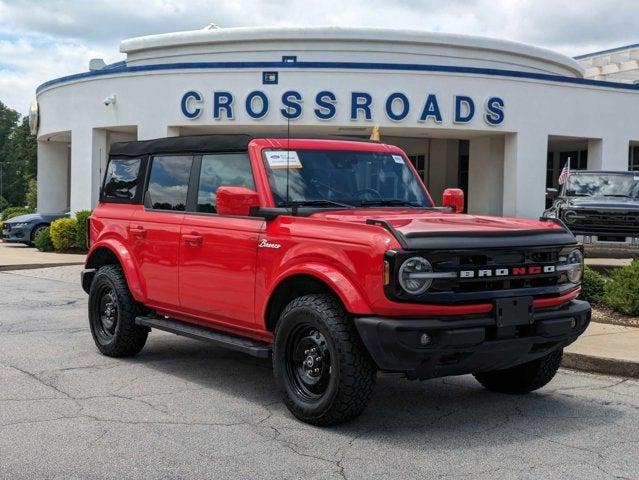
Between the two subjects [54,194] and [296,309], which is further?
[54,194]

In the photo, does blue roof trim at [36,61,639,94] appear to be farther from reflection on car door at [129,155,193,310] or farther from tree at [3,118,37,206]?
→ tree at [3,118,37,206]

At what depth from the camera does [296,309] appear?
209 inches

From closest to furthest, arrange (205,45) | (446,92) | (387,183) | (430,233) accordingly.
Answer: (430,233) → (387,183) → (446,92) → (205,45)

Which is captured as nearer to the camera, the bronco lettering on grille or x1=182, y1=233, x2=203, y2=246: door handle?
the bronco lettering on grille

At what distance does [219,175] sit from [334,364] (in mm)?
2230

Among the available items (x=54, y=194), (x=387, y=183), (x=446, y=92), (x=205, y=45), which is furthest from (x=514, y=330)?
(x=54, y=194)

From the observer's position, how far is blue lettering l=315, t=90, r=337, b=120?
22312 millimetres

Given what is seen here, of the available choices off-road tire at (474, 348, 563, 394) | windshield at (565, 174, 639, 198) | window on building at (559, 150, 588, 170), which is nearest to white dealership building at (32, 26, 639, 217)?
window on building at (559, 150, 588, 170)

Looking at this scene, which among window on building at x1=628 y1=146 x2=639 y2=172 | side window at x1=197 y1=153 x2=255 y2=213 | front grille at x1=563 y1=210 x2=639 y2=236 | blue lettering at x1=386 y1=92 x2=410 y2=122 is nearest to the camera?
side window at x1=197 y1=153 x2=255 y2=213

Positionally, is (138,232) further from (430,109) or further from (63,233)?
(430,109)

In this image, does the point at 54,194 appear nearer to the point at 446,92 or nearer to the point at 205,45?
the point at 205,45

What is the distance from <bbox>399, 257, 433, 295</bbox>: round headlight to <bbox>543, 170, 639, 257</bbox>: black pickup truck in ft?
38.3

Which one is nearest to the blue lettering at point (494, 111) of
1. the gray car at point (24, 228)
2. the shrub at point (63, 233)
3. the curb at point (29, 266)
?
the shrub at point (63, 233)

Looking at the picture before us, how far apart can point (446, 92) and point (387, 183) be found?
660 inches
